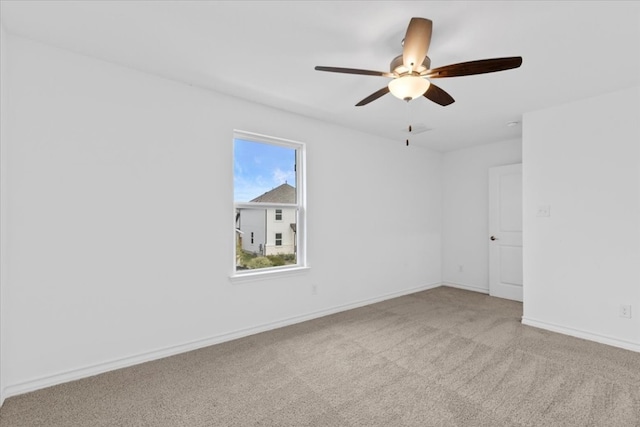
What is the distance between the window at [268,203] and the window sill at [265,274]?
4cm

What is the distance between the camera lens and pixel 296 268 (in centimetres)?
353

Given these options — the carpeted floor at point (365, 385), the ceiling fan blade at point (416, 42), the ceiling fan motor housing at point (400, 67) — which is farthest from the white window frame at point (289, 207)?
the ceiling fan blade at point (416, 42)

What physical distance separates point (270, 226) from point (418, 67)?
7.49 feet

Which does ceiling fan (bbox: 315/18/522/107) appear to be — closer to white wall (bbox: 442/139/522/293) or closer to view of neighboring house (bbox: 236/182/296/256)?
view of neighboring house (bbox: 236/182/296/256)

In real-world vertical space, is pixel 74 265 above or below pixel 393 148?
below

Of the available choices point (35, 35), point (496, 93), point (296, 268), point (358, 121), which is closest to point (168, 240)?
point (296, 268)

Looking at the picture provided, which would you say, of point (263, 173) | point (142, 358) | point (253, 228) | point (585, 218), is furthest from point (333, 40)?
point (585, 218)

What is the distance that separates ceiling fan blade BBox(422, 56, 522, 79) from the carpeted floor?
2105mm

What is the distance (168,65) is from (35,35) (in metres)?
0.82

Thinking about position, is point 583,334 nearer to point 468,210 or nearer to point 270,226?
point 468,210

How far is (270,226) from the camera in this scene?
3506 mm

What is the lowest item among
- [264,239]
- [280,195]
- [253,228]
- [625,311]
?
[625,311]

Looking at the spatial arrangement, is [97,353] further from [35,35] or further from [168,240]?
[35,35]

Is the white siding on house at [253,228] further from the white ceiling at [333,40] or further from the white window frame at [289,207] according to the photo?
the white ceiling at [333,40]
